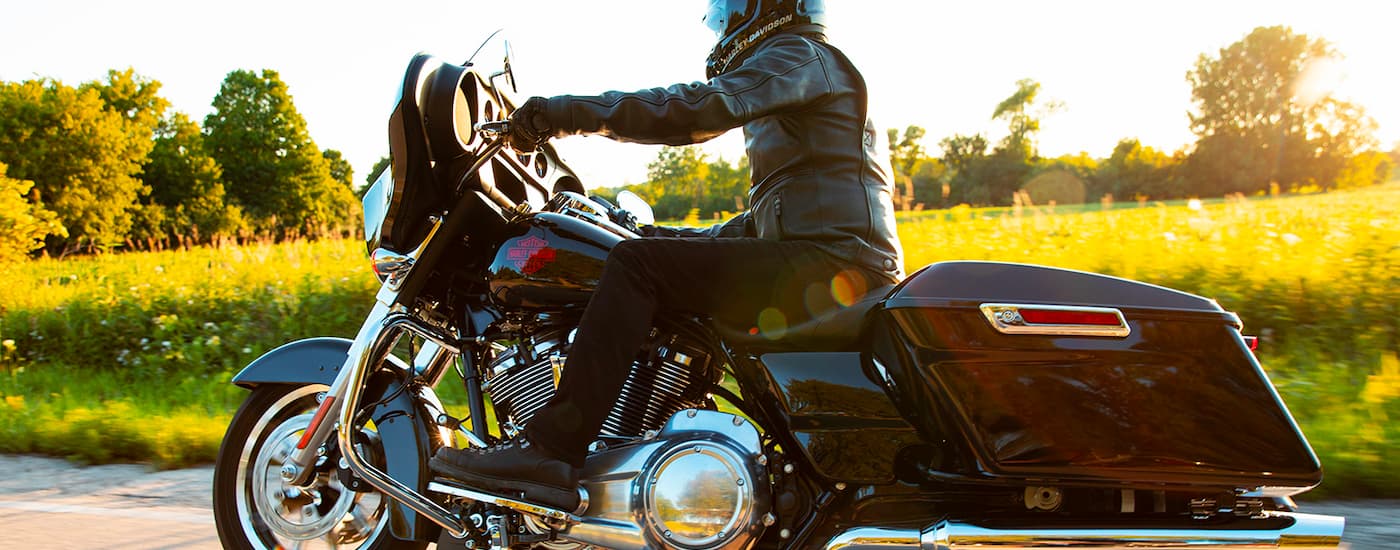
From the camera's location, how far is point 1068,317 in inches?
77.5

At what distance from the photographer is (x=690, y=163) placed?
5996 mm

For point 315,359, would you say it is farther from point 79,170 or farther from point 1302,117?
point 1302,117

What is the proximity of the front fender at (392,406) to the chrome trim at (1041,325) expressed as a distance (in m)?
1.49

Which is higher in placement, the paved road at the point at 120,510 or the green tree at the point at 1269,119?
the green tree at the point at 1269,119

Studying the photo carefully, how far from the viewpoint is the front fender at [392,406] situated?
8.20 feet

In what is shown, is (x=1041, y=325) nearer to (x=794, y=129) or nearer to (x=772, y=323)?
(x=772, y=323)

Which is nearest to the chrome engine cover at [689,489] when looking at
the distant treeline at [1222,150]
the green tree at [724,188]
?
the green tree at [724,188]

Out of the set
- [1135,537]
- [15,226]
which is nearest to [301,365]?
[1135,537]

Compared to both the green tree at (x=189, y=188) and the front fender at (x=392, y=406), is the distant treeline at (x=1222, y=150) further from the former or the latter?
the green tree at (x=189, y=188)

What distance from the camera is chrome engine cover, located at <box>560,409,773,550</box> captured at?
2127 millimetres

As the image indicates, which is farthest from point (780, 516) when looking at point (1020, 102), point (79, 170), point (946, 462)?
point (1020, 102)

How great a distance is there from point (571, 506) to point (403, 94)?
3.54ft

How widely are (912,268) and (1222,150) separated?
5262 cm

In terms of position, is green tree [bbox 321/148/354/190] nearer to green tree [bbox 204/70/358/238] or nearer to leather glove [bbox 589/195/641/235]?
green tree [bbox 204/70/358/238]
